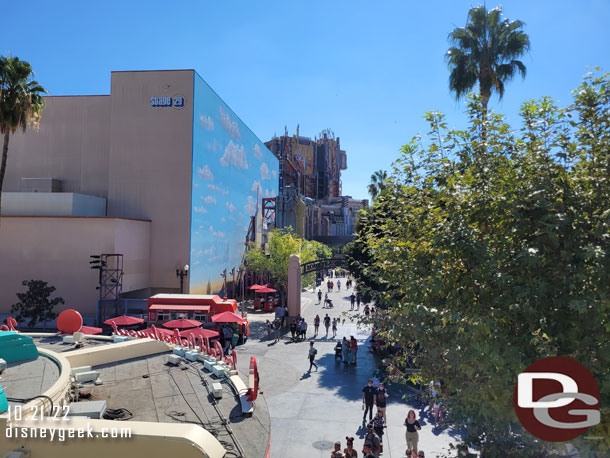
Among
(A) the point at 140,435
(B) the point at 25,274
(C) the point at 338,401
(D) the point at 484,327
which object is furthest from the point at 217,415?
(B) the point at 25,274

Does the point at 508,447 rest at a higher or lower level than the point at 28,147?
lower

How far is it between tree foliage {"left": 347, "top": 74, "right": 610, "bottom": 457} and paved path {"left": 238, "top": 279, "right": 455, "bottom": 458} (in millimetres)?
3227

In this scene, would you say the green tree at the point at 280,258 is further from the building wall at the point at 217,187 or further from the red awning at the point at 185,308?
the red awning at the point at 185,308

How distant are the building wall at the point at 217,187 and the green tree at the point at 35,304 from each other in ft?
34.9

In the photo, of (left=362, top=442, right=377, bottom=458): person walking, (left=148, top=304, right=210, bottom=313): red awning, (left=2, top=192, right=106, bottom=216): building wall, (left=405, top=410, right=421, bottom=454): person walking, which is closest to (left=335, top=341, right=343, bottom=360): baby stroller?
(left=148, top=304, right=210, bottom=313): red awning

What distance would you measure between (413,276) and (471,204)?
1.68 meters

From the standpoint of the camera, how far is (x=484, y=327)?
5.77 metres

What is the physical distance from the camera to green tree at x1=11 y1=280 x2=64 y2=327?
2969cm

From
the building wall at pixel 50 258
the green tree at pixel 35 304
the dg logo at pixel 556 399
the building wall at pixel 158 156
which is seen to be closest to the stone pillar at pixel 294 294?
the building wall at pixel 158 156

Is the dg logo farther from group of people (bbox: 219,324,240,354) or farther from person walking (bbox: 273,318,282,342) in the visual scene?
person walking (bbox: 273,318,282,342)

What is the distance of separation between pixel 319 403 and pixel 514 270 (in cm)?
1169

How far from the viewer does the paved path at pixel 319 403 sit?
1256 cm

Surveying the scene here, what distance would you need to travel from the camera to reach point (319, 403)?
16141 mm

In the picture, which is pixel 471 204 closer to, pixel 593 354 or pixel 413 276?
pixel 413 276
